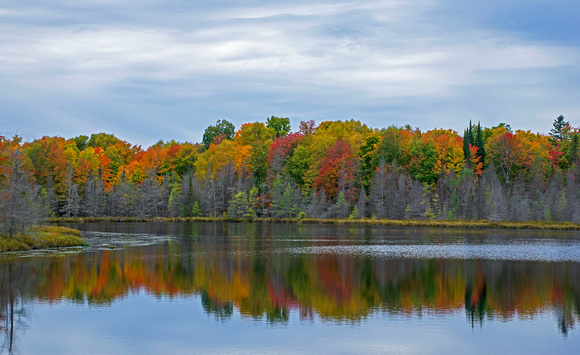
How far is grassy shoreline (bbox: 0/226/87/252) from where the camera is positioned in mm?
35953

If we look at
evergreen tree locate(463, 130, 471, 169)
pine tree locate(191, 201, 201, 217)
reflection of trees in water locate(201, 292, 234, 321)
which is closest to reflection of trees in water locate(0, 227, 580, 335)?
reflection of trees in water locate(201, 292, 234, 321)

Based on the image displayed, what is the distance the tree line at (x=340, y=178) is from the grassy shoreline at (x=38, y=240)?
42240mm

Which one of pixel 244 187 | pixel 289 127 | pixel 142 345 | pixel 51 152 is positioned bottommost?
pixel 142 345

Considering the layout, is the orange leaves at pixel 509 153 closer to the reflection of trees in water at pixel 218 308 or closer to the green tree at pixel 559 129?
the green tree at pixel 559 129

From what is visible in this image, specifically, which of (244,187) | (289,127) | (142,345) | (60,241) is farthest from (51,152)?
(142,345)

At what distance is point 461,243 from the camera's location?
4991cm

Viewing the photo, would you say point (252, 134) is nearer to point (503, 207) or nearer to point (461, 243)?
point (503, 207)

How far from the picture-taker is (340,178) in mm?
92625

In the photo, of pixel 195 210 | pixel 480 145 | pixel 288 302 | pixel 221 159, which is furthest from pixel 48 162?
pixel 288 302

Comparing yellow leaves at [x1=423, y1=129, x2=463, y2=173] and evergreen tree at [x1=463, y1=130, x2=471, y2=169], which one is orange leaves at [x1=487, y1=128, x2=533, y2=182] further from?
yellow leaves at [x1=423, y1=129, x2=463, y2=173]

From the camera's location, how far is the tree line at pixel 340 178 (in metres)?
83.3

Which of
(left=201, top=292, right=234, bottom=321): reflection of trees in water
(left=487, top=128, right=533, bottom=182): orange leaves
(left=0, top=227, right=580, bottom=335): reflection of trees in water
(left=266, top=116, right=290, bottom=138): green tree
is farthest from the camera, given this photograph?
(left=266, top=116, right=290, bottom=138): green tree

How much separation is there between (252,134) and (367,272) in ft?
281

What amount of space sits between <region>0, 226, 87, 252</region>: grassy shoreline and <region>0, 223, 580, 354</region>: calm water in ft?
4.35
